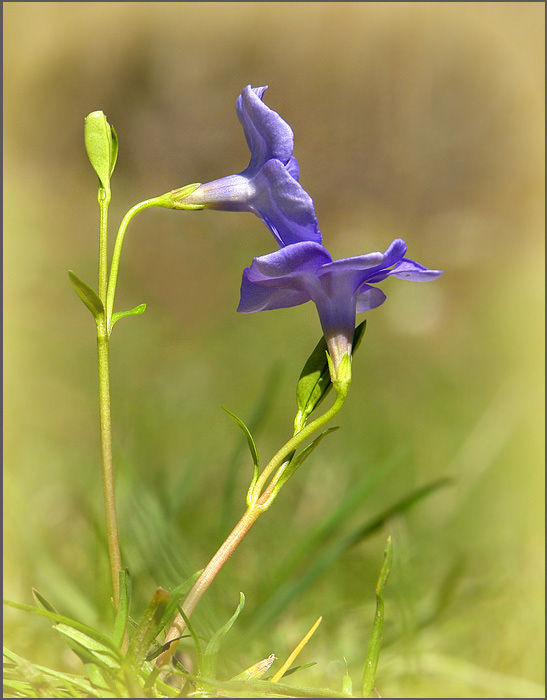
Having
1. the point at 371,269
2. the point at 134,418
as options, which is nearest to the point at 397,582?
the point at 371,269

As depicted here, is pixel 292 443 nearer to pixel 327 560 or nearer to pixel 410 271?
pixel 410 271

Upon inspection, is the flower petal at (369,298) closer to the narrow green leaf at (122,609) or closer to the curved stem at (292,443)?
the curved stem at (292,443)

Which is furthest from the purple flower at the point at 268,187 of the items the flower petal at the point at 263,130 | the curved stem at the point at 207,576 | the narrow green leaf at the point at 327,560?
the narrow green leaf at the point at 327,560

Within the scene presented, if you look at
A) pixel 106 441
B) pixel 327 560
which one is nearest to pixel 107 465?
pixel 106 441

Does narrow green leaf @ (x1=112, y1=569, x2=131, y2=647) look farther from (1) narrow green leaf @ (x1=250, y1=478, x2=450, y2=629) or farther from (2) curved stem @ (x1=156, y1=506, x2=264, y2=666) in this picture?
(1) narrow green leaf @ (x1=250, y1=478, x2=450, y2=629)

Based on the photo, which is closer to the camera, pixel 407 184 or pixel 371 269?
pixel 371 269

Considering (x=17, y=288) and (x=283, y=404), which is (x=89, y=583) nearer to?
(x=283, y=404)
